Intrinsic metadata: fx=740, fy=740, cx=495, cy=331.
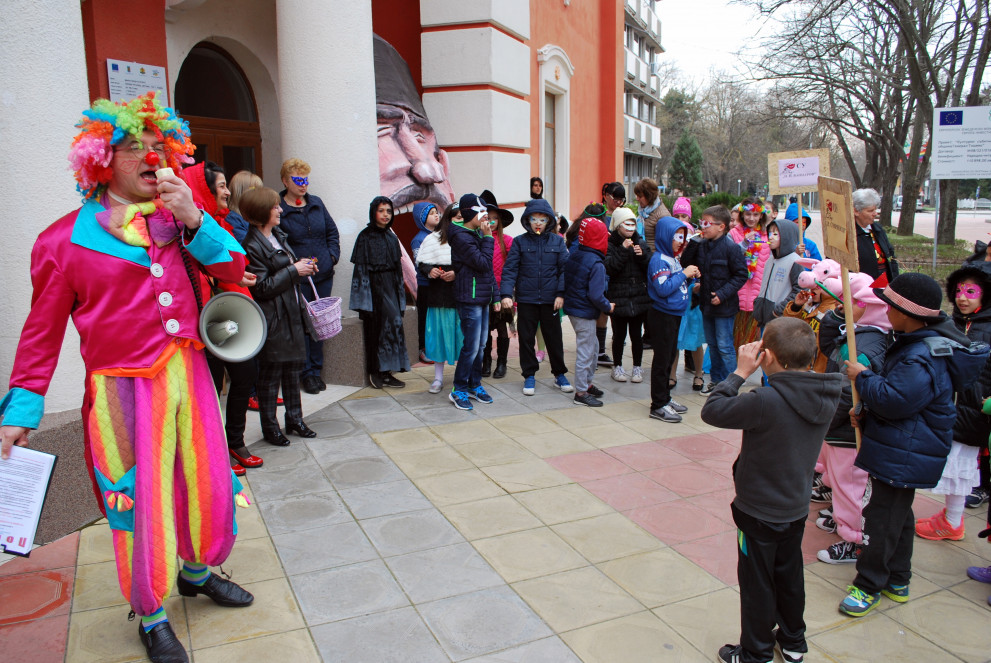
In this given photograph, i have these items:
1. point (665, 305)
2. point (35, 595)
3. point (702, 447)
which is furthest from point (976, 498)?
point (35, 595)

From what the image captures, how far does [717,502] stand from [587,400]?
2.16 metres

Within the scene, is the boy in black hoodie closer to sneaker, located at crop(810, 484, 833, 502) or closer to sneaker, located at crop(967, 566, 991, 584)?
sneaker, located at crop(967, 566, 991, 584)

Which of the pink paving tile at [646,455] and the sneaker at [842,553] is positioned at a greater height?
the pink paving tile at [646,455]

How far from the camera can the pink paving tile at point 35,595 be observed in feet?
11.3

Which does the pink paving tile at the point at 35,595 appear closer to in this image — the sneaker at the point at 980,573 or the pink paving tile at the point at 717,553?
the pink paving tile at the point at 717,553

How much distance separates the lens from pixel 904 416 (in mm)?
3396

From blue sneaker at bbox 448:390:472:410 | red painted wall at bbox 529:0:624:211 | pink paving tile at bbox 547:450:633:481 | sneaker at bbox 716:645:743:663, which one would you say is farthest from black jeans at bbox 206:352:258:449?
red painted wall at bbox 529:0:624:211

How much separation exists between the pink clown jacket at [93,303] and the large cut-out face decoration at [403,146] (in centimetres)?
539

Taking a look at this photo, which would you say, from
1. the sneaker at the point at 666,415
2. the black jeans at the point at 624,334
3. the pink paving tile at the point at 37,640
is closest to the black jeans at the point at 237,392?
the pink paving tile at the point at 37,640

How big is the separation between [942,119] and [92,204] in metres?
10.6

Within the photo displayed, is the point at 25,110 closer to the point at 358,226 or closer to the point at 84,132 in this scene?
the point at 84,132

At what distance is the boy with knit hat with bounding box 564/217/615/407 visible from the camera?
654 centimetres

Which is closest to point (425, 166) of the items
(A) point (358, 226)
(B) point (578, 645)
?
(A) point (358, 226)

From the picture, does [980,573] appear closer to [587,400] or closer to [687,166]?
[587,400]
